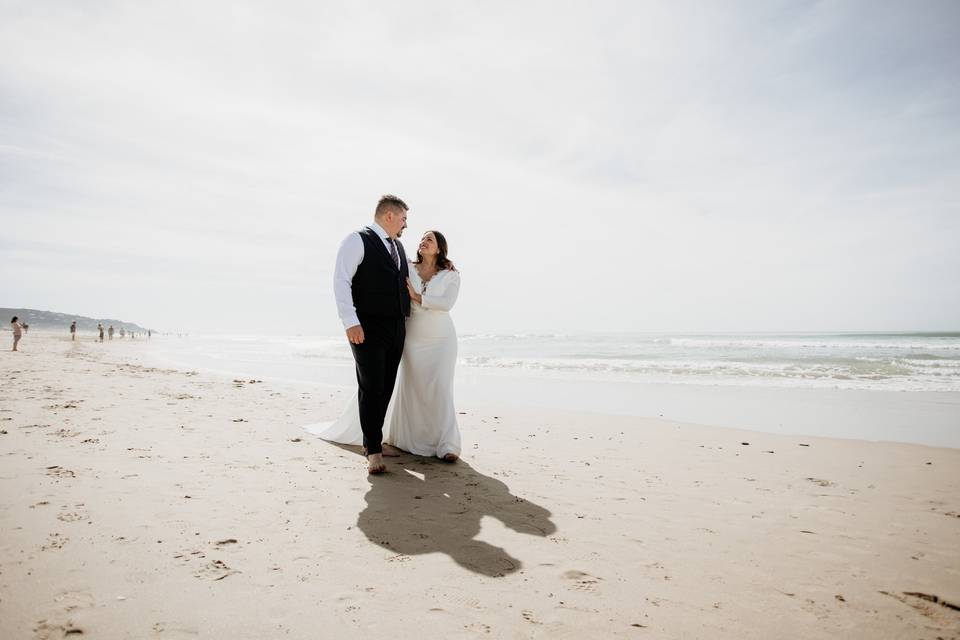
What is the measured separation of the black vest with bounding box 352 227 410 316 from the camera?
4.02 metres

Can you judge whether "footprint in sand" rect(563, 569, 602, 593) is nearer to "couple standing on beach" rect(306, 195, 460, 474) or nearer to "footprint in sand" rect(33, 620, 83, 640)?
"footprint in sand" rect(33, 620, 83, 640)

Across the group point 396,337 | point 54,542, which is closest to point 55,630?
point 54,542

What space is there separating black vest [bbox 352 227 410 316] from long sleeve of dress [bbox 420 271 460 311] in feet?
1.48

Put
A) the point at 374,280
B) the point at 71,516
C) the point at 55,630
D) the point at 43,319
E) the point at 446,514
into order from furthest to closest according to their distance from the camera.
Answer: the point at 43,319
the point at 374,280
the point at 446,514
the point at 71,516
the point at 55,630

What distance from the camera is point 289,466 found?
13.1 ft

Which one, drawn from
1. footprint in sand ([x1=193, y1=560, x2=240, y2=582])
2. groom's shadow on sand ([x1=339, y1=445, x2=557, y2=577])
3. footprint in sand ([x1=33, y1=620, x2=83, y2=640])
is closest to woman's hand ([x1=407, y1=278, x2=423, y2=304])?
groom's shadow on sand ([x1=339, y1=445, x2=557, y2=577])

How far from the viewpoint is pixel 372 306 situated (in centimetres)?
404

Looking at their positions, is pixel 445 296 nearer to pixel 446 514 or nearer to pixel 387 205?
pixel 387 205

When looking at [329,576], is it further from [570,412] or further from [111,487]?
[570,412]

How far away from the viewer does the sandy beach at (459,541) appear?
1885mm

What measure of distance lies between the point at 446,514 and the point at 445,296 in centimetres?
210

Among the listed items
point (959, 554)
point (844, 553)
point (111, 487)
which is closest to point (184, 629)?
point (111, 487)

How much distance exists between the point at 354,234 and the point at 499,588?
2.99 m

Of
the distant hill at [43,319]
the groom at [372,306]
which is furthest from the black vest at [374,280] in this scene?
the distant hill at [43,319]
